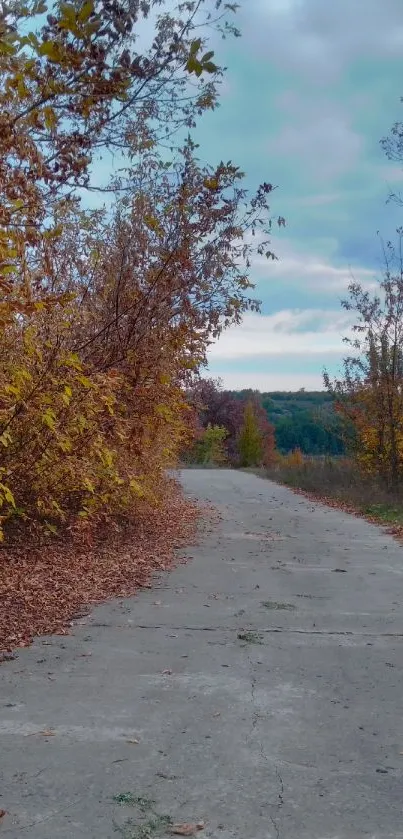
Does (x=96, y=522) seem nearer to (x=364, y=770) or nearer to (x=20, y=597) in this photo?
(x=20, y=597)

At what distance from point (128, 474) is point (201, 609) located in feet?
12.6

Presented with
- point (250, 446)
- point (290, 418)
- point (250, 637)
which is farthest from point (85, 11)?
point (290, 418)

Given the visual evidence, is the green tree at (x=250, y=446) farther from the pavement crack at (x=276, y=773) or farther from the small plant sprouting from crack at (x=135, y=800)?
the small plant sprouting from crack at (x=135, y=800)

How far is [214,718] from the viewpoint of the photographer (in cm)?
473

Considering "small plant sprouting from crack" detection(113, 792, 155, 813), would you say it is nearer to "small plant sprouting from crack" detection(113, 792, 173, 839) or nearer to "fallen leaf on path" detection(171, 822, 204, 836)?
"small plant sprouting from crack" detection(113, 792, 173, 839)

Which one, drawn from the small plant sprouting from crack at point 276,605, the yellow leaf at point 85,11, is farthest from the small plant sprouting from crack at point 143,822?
the small plant sprouting from crack at point 276,605

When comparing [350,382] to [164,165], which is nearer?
[164,165]

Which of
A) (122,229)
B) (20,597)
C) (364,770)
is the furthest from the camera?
(122,229)

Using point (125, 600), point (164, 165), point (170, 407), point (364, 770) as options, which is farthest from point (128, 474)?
point (364, 770)

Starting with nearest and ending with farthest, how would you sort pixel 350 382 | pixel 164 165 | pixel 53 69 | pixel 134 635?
pixel 53 69 < pixel 134 635 < pixel 164 165 < pixel 350 382

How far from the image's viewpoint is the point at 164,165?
1095 cm

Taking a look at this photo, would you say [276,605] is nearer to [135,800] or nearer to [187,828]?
[135,800]

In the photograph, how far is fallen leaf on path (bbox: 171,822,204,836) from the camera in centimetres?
337

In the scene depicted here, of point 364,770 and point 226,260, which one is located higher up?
point 226,260
